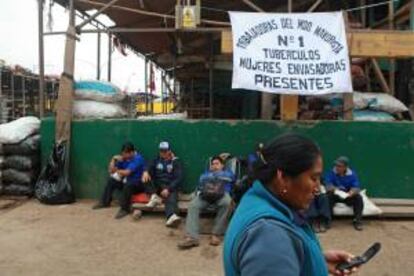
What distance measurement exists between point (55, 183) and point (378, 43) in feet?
18.2

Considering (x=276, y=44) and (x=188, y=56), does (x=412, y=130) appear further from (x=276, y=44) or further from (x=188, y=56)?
(x=188, y=56)

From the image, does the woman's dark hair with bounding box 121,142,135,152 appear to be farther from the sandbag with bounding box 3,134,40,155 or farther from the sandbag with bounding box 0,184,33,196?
the sandbag with bounding box 0,184,33,196

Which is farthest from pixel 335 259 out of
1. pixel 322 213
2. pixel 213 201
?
pixel 322 213

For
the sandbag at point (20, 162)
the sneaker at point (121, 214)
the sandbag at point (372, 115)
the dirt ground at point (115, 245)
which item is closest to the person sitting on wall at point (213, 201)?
the dirt ground at point (115, 245)

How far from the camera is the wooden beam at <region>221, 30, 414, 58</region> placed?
10633 mm

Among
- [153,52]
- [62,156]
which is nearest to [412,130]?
[62,156]

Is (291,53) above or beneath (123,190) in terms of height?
above

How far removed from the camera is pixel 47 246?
866 cm

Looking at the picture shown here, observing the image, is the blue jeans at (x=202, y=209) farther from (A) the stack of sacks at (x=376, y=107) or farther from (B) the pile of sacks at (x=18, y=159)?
(B) the pile of sacks at (x=18, y=159)

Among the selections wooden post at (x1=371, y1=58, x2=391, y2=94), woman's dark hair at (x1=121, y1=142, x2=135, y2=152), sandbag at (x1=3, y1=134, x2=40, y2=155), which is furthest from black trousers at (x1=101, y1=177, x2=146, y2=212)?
wooden post at (x1=371, y1=58, x2=391, y2=94)

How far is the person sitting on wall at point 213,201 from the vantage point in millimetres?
8789

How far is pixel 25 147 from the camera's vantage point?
38.8ft

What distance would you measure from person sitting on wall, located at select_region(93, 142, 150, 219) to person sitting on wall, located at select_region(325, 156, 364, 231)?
267 centimetres

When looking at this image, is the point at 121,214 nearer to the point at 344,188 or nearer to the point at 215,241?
the point at 215,241
